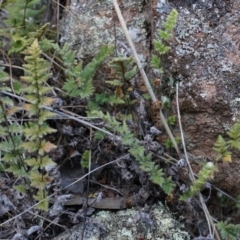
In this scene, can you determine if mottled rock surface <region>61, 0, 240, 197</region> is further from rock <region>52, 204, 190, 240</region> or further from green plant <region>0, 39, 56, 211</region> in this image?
green plant <region>0, 39, 56, 211</region>

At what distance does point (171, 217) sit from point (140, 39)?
792 mm

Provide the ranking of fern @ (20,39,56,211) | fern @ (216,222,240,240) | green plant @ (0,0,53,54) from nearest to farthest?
fern @ (20,39,56,211), fern @ (216,222,240,240), green plant @ (0,0,53,54)

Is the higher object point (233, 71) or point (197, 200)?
point (233, 71)

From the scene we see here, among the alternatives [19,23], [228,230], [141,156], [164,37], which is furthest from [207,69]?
[19,23]

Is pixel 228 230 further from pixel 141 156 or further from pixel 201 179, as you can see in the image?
pixel 141 156

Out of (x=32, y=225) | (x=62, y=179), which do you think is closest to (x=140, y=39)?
(x=62, y=179)

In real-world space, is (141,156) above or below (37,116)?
below

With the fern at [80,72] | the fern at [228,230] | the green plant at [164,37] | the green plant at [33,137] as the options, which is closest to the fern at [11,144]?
the green plant at [33,137]

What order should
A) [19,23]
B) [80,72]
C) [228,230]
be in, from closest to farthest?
[228,230], [80,72], [19,23]

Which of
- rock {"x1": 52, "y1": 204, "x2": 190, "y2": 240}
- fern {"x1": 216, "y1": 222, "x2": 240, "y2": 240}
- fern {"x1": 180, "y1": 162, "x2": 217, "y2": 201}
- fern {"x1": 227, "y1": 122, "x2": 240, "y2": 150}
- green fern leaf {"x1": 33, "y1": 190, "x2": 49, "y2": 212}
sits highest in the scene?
fern {"x1": 227, "y1": 122, "x2": 240, "y2": 150}

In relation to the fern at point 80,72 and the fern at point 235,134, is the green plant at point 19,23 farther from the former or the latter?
the fern at point 235,134

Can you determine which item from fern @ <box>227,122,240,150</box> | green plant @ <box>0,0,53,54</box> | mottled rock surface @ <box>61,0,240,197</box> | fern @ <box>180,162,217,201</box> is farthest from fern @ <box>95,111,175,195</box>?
green plant @ <box>0,0,53,54</box>

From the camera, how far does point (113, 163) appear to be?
213 centimetres

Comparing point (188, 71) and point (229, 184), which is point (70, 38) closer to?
point (188, 71)
